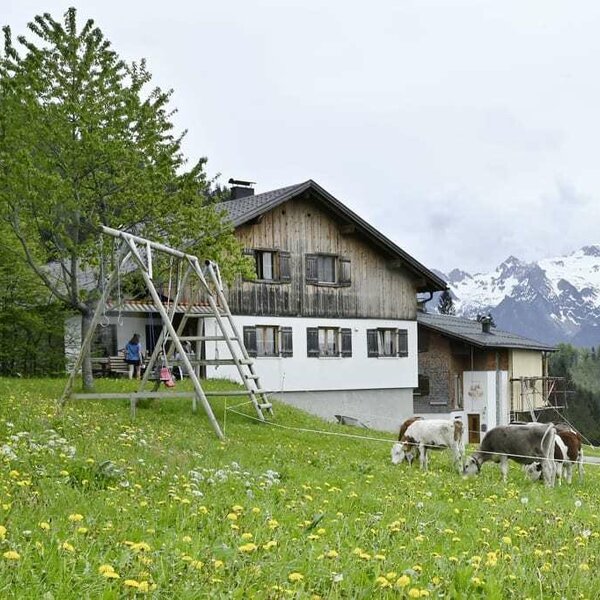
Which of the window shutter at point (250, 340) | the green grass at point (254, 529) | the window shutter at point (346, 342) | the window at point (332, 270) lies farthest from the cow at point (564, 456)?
the window at point (332, 270)

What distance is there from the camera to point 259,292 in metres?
36.1

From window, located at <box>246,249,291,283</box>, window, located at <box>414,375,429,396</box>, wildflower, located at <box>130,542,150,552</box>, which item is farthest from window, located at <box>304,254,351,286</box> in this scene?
wildflower, located at <box>130,542,150,552</box>

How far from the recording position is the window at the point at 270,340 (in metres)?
35.5

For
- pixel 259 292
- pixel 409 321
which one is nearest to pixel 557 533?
pixel 259 292

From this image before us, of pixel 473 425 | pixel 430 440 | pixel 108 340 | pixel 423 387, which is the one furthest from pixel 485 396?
pixel 430 440

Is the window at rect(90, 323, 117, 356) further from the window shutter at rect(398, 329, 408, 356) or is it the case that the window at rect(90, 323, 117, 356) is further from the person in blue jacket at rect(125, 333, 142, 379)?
the window shutter at rect(398, 329, 408, 356)

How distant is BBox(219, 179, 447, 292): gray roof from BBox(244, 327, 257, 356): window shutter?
458cm

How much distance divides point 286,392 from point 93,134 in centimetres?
1892

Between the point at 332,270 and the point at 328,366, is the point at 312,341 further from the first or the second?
the point at 332,270

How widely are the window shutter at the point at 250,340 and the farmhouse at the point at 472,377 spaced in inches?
576

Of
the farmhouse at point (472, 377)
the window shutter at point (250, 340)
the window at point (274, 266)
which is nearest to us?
the window shutter at point (250, 340)

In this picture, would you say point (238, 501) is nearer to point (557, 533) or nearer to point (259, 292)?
point (557, 533)

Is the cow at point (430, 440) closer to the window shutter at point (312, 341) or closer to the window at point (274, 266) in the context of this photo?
the window at point (274, 266)

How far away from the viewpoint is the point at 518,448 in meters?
15.2
